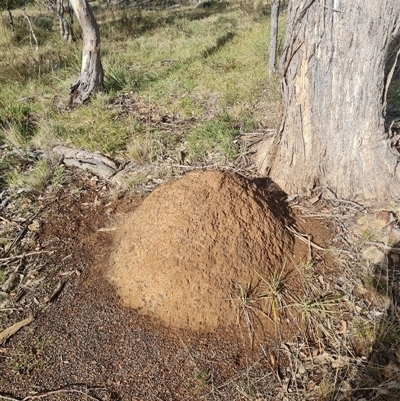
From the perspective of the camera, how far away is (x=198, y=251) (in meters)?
2.17

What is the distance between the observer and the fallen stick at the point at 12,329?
2.11m

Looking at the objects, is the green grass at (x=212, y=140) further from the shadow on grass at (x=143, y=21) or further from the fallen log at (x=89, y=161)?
the shadow on grass at (x=143, y=21)

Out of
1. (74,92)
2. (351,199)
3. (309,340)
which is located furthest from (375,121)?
(74,92)

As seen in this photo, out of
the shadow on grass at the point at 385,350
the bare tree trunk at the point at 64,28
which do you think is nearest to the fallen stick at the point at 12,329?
the shadow on grass at the point at 385,350

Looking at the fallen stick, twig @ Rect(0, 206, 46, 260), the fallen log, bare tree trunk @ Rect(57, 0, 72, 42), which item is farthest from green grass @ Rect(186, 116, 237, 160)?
bare tree trunk @ Rect(57, 0, 72, 42)

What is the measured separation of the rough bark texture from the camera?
2252 millimetres

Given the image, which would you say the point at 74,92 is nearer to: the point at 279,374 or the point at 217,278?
the point at 217,278

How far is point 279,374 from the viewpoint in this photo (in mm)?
1854

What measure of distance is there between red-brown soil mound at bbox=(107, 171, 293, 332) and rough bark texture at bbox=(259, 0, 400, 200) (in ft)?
2.01

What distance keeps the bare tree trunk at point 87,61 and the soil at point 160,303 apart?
3101mm

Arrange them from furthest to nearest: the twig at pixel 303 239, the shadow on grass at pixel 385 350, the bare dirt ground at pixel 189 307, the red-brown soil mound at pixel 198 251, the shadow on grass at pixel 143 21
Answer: the shadow on grass at pixel 143 21, the twig at pixel 303 239, the red-brown soil mound at pixel 198 251, the bare dirt ground at pixel 189 307, the shadow on grass at pixel 385 350

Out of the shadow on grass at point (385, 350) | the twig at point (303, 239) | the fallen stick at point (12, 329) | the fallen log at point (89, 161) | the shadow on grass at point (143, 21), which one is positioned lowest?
the shadow on grass at point (385, 350)

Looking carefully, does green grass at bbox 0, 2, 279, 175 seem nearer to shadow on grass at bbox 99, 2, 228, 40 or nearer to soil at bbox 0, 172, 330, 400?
shadow on grass at bbox 99, 2, 228, 40

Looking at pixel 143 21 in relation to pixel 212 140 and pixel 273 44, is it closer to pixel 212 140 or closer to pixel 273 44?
pixel 273 44
